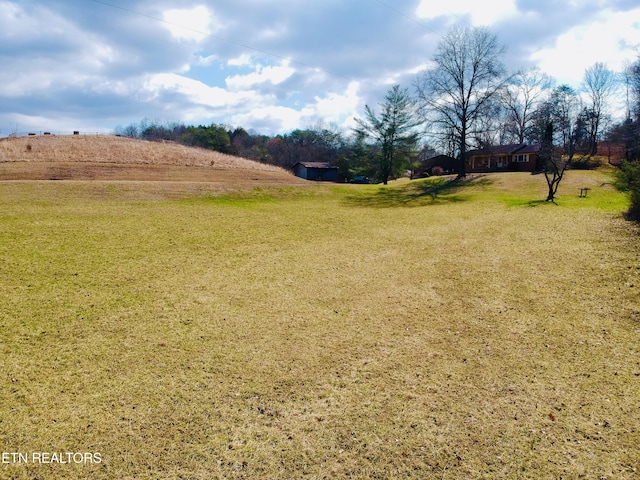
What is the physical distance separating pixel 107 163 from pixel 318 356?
2925cm

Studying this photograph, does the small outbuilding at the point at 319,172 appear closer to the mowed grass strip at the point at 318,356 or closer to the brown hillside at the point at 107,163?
the brown hillside at the point at 107,163

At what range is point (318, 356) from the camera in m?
4.81

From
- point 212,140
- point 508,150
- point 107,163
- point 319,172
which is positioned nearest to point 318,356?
point 107,163

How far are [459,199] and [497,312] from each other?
18867 millimetres

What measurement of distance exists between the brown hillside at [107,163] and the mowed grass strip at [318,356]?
15787mm

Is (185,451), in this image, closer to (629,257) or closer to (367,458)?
(367,458)

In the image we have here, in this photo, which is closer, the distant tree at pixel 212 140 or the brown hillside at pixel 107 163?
the brown hillside at pixel 107 163

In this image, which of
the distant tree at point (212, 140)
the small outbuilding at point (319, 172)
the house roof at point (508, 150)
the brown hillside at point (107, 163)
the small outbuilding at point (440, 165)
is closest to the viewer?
the brown hillside at point (107, 163)

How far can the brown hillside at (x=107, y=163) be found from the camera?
933 inches

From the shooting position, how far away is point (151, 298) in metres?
6.41

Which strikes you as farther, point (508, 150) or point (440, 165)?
point (440, 165)

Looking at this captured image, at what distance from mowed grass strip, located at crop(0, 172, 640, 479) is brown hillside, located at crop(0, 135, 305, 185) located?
15.8m

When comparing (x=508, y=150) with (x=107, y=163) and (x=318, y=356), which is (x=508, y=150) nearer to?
(x=107, y=163)

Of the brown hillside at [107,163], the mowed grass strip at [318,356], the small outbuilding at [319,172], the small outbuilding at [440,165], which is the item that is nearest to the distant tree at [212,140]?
the small outbuilding at [319,172]
